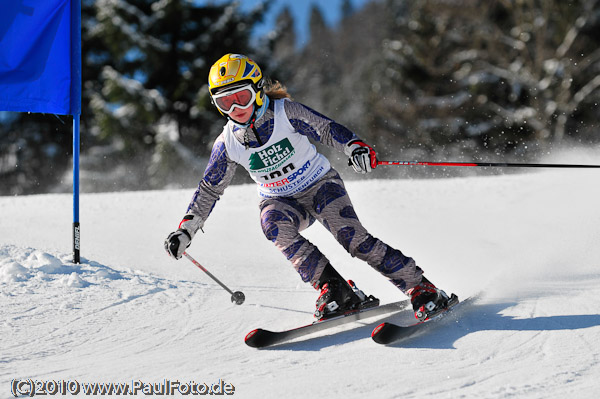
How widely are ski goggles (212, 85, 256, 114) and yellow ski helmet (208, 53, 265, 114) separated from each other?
0.03 metres

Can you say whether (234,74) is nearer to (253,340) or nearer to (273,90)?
(273,90)

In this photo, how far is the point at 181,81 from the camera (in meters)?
18.9

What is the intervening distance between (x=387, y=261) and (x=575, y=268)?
5.58ft

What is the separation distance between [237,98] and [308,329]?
1.34 metres

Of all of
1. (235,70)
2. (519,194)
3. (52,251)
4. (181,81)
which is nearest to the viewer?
(235,70)

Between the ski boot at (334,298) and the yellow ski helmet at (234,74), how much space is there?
1077 mm

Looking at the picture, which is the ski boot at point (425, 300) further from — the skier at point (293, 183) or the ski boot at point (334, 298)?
the ski boot at point (334, 298)

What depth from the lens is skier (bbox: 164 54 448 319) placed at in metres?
3.27

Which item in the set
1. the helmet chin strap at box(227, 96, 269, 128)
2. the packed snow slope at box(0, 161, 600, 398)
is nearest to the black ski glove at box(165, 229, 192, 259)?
the packed snow slope at box(0, 161, 600, 398)

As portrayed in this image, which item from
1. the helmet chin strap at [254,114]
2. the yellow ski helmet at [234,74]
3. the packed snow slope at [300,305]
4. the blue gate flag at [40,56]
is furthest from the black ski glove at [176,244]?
the blue gate flag at [40,56]

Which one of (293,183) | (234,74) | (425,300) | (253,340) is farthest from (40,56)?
(425,300)

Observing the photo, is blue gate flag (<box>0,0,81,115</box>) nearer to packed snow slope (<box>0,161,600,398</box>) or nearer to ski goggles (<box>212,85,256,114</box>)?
packed snow slope (<box>0,161,600,398</box>)

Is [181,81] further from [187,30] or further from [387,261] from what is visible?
[387,261]

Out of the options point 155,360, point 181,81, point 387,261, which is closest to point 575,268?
point 387,261
